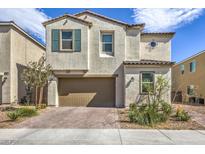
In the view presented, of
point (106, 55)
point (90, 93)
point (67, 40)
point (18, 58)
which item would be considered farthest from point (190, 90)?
point (18, 58)

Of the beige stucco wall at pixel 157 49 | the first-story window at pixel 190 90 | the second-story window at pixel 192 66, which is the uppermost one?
the beige stucco wall at pixel 157 49

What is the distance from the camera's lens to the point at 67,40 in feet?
52.3

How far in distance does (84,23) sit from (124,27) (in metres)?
3.20

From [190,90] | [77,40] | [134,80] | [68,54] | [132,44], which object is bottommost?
[190,90]

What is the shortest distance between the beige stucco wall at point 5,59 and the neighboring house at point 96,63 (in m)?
3.13

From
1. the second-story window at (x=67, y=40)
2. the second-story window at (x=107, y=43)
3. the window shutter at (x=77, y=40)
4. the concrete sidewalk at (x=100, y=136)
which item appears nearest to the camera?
the concrete sidewalk at (x=100, y=136)

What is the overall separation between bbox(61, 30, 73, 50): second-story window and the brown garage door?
8.51ft

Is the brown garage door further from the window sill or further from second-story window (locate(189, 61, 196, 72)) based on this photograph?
second-story window (locate(189, 61, 196, 72))

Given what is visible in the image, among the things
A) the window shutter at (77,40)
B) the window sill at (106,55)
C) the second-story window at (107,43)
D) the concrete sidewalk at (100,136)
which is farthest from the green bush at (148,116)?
the window shutter at (77,40)

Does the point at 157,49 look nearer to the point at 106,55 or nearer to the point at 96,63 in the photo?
the point at 106,55

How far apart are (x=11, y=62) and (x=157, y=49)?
12.2m

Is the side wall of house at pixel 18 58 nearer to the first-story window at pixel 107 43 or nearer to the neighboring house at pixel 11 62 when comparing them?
the neighboring house at pixel 11 62

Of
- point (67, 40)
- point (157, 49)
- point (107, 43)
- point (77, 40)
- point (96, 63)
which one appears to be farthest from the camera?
point (157, 49)

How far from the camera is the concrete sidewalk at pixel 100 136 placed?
7.07 metres
